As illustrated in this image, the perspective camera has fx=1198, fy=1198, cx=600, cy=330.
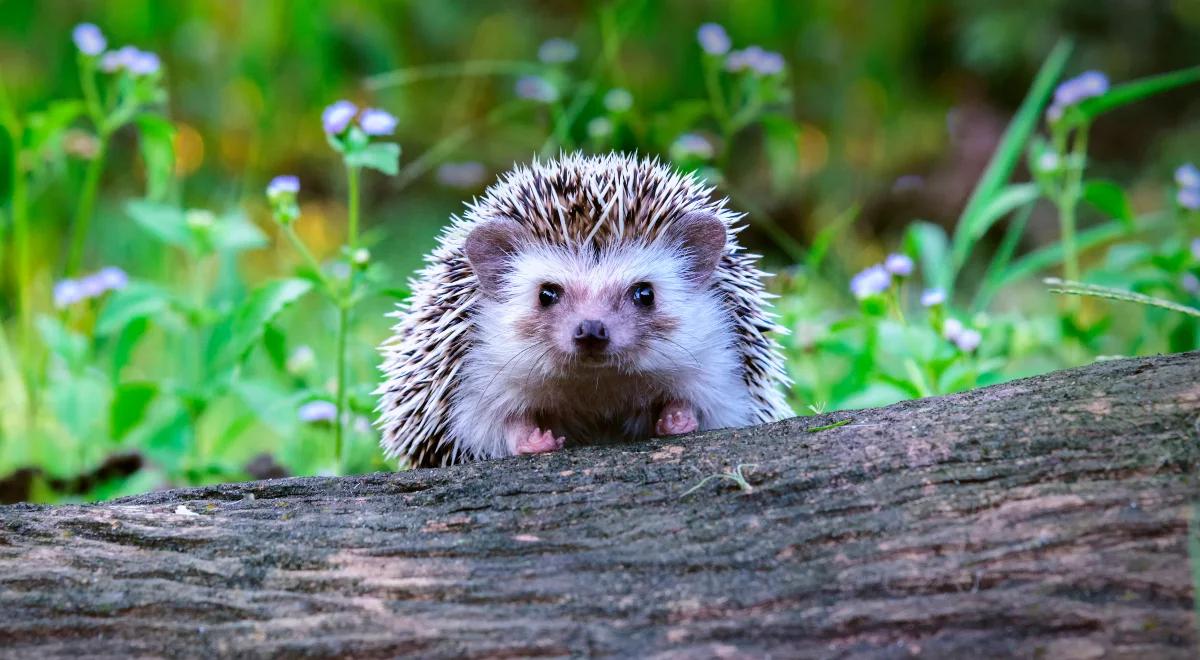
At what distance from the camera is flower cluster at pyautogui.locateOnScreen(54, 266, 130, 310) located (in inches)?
180

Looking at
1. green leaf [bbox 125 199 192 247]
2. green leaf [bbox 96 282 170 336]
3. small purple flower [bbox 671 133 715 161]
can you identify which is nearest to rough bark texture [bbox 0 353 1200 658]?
green leaf [bbox 96 282 170 336]

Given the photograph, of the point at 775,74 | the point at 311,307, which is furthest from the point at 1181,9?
the point at 311,307

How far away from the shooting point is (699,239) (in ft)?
11.4

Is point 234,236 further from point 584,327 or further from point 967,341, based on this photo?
point 967,341

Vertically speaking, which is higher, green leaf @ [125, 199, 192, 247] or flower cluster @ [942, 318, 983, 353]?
green leaf @ [125, 199, 192, 247]

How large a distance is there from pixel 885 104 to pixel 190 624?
8.39 metres

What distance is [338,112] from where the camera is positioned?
368cm

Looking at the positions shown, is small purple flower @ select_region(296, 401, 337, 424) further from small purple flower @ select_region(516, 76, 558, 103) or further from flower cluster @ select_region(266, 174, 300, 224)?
small purple flower @ select_region(516, 76, 558, 103)

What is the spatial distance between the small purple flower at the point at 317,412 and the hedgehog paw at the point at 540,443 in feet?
3.65

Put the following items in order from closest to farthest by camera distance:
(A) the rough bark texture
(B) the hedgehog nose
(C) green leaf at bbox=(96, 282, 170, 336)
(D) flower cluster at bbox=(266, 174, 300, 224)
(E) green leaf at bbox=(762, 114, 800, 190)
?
(A) the rough bark texture → (B) the hedgehog nose → (D) flower cluster at bbox=(266, 174, 300, 224) → (C) green leaf at bbox=(96, 282, 170, 336) → (E) green leaf at bbox=(762, 114, 800, 190)

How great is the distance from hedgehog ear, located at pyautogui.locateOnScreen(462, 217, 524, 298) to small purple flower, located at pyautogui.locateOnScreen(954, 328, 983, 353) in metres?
1.66

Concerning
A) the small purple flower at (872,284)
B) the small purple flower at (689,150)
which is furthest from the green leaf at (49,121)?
the small purple flower at (872,284)

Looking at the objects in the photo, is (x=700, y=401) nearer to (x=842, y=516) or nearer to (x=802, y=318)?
(x=842, y=516)

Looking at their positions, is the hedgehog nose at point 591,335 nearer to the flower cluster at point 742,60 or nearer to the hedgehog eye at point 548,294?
the hedgehog eye at point 548,294
